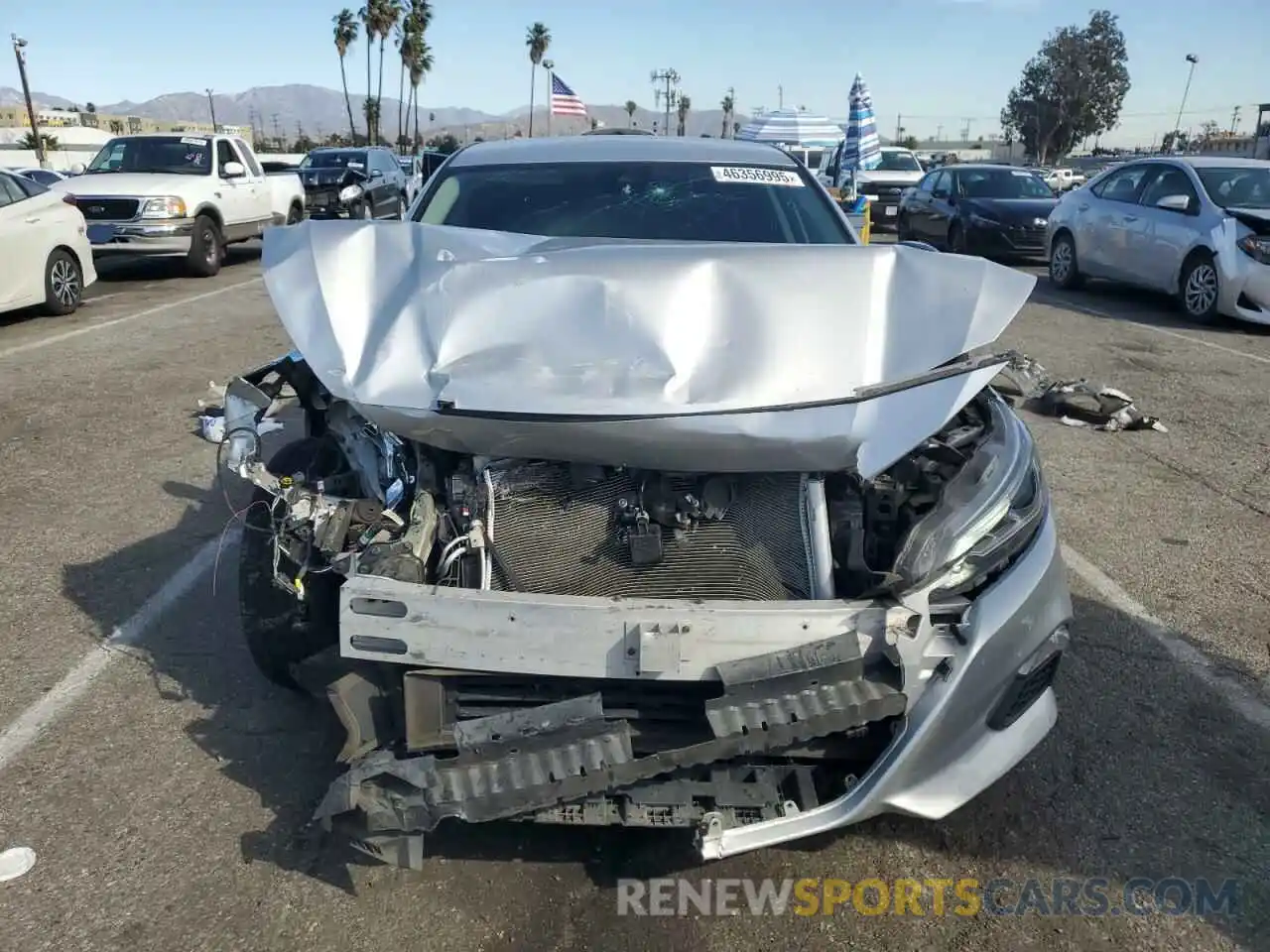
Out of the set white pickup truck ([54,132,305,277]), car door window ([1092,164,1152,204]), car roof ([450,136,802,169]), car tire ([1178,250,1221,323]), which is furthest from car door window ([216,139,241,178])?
car tire ([1178,250,1221,323])

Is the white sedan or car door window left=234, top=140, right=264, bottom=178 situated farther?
car door window left=234, top=140, right=264, bottom=178

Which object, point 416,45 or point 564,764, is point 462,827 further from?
point 416,45

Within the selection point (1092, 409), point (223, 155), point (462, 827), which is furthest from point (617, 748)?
point (223, 155)

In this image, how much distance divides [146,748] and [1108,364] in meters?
8.22

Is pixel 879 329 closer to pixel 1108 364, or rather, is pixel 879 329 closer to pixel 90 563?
pixel 90 563

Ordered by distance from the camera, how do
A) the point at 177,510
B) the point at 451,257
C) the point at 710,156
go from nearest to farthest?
the point at 451,257, the point at 710,156, the point at 177,510

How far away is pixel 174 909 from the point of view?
8.04 feet

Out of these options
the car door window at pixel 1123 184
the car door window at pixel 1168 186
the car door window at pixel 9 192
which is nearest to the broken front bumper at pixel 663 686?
the car door window at pixel 9 192

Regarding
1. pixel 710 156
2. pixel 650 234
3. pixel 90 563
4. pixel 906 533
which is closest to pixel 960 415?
pixel 906 533

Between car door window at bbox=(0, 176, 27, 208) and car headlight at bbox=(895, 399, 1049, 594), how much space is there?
9.87 metres

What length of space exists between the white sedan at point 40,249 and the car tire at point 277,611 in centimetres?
777

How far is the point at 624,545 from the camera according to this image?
8.52ft

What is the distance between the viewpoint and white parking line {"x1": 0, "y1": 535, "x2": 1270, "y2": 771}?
10.5 ft

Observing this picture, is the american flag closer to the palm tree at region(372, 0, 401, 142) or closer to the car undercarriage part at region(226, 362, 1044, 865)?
the car undercarriage part at region(226, 362, 1044, 865)
